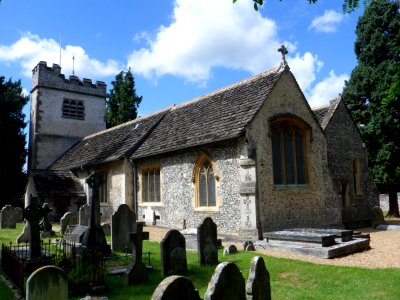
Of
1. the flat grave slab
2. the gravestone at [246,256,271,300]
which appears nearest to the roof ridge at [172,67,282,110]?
the flat grave slab

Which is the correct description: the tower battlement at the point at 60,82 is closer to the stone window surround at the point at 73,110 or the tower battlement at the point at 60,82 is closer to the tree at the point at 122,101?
the stone window surround at the point at 73,110

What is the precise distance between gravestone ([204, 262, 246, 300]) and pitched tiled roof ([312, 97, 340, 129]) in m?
16.1

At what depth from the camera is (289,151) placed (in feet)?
50.6

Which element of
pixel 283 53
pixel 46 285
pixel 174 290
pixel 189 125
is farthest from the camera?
pixel 189 125

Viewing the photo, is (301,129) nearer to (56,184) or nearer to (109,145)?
(109,145)

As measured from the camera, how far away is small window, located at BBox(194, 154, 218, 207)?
15359 millimetres

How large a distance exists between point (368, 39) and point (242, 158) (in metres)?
17.3

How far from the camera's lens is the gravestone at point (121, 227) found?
11839 millimetres

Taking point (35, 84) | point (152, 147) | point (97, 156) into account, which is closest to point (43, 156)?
point (35, 84)

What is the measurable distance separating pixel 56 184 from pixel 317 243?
1891 cm

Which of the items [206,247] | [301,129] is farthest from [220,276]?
[301,129]

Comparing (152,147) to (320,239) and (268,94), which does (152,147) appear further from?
(320,239)

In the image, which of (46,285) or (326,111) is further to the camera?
(326,111)

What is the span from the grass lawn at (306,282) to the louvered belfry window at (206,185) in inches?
238
